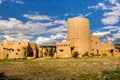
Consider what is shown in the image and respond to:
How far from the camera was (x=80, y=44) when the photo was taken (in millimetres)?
67938

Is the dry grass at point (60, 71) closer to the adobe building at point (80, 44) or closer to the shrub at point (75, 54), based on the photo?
the shrub at point (75, 54)

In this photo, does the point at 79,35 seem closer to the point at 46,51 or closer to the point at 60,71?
the point at 46,51

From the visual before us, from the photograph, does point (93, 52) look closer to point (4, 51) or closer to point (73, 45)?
point (73, 45)

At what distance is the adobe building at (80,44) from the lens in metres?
67.1

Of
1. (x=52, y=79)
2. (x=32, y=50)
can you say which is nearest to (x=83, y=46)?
(x=32, y=50)

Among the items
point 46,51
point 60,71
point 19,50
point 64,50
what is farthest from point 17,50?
point 60,71

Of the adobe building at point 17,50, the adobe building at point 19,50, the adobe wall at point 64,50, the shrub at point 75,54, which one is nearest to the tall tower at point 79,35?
Answer: the shrub at point 75,54

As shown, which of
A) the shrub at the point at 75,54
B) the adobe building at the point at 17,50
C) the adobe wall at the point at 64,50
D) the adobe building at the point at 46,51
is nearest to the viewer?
the shrub at the point at 75,54

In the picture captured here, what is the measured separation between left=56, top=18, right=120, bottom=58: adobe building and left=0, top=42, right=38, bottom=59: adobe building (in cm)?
974

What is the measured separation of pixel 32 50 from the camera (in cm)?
7531

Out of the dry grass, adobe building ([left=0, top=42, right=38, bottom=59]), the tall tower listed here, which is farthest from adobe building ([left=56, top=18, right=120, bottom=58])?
the dry grass

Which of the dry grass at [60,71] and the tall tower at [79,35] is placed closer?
the dry grass at [60,71]

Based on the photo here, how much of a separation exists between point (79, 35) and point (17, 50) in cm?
1801

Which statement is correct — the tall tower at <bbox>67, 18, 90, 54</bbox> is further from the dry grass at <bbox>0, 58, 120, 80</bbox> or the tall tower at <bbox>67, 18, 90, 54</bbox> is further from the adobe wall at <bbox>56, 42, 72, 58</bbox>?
the dry grass at <bbox>0, 58, 120, 80</bbox>
